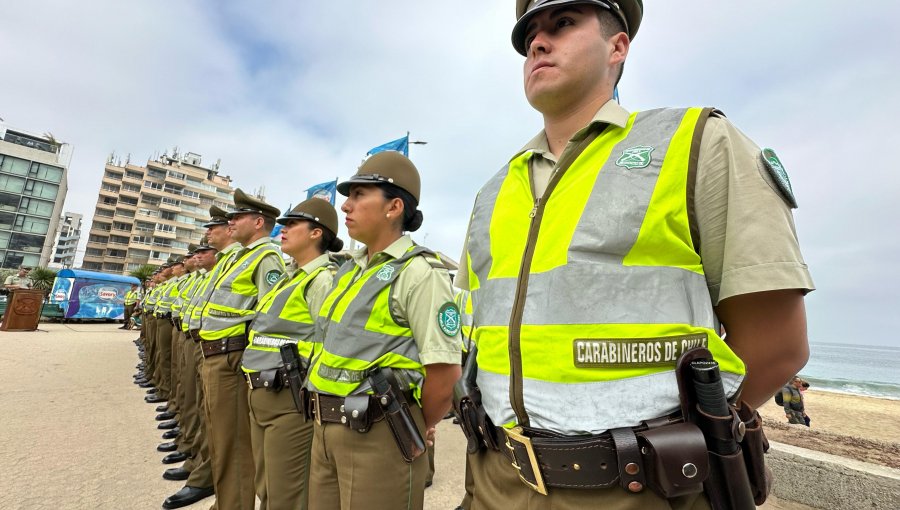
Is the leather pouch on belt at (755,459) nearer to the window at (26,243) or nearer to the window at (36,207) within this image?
the window at (26,243)

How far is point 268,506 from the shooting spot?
112 inches

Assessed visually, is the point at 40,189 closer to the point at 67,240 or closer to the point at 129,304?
the point at 129,304

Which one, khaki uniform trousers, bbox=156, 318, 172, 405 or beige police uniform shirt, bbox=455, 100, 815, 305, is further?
khaki uniform trousers, bbox=156, 318, 172, 405

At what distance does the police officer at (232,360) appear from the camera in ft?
11.4

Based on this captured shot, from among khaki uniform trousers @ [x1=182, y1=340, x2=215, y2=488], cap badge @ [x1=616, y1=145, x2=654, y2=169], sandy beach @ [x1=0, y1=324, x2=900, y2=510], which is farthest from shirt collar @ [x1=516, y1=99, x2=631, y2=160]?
khaki uniform trousers @ [x1=182, y1=340, x2=215, y2=488]

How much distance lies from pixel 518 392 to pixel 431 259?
1673 millimetres

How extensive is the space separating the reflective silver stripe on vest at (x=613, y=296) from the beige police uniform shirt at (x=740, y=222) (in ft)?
0.26

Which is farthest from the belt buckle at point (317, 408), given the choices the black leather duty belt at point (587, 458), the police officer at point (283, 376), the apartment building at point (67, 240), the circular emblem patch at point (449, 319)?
the apartment building at point (67, 240)

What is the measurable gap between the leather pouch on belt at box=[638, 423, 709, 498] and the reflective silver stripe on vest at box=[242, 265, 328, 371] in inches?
113

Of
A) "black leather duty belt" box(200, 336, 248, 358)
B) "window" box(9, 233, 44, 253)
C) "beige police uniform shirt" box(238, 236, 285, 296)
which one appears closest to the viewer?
"black leather duty belt" box(200, 336, 248, 358)

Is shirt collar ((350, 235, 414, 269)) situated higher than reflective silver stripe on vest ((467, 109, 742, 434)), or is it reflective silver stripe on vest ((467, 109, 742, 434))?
shirt collar ((350, 235, 414, 269))

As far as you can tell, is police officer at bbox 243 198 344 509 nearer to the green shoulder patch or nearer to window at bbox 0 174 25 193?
the green shoulder patch

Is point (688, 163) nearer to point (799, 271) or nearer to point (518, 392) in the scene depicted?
point (799, 271)

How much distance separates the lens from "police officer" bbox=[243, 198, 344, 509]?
2877 millimetres
